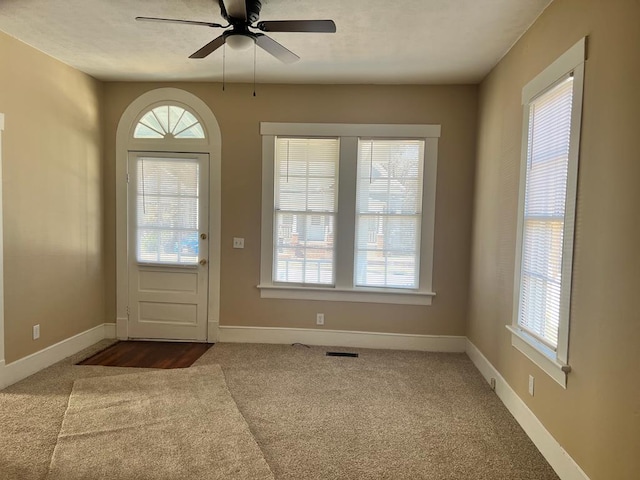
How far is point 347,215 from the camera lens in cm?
407

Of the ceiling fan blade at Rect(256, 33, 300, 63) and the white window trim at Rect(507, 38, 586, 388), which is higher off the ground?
the ceiling fan blade at Rect(256, 33, 300, 63)

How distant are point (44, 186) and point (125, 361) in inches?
67.5

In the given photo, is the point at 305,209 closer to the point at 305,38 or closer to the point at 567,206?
the point at 305,38

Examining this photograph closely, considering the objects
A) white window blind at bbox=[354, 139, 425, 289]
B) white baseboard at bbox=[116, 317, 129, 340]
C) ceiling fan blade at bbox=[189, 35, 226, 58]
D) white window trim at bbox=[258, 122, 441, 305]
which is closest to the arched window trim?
white window trim at bbox=[258, 122, 441, 305]

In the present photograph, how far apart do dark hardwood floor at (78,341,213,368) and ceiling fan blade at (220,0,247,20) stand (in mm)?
2865

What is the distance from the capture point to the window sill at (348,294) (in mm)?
4082

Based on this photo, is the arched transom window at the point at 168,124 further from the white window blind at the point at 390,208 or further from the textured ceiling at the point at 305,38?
the white window blind at the point at 390,208

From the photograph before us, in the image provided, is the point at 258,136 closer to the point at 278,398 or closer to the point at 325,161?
the point at 325,161

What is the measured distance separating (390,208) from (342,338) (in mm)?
1458

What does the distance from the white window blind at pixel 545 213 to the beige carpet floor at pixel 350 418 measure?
739 millimetres

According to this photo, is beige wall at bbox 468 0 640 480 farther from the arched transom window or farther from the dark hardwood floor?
the arched transom window

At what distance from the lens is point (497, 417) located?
2.75m

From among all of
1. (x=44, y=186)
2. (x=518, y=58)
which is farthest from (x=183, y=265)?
(x=518, y=58)

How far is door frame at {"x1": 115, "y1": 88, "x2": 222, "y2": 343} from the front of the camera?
13.5 feet
